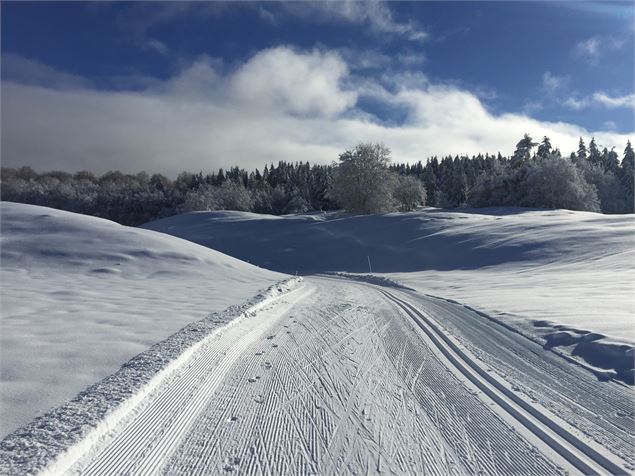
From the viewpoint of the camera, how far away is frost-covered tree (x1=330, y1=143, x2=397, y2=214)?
58.0m

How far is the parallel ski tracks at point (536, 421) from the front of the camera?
12.7 ft

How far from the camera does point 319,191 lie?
365ft

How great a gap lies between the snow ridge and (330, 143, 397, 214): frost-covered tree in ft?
170

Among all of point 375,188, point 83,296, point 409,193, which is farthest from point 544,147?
point 83,296

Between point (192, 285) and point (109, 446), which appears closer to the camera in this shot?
point (109, 446)

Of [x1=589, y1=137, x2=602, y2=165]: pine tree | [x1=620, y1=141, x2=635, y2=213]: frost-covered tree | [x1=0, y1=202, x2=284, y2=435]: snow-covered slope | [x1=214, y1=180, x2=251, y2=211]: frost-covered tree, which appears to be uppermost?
[x1=589, y1=137, x2=602, y2=165]: pine tree

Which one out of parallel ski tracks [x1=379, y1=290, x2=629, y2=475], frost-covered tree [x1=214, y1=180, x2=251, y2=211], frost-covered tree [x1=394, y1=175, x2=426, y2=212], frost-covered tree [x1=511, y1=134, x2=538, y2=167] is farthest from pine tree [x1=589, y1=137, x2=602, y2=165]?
parallel ski tracks [x1=379, y1=290, x2=629, y2=475]

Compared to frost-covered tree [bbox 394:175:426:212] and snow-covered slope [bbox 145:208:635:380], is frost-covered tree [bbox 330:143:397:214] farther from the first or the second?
frost-covered tree [bbox 394:175:426:212]

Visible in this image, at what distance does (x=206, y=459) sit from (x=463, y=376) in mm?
3759

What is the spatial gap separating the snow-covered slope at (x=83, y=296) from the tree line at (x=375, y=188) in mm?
21296

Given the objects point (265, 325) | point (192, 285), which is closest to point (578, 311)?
point (265, 325)

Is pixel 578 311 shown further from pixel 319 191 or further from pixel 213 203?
pixel 319 191

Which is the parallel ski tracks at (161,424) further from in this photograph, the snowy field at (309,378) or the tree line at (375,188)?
the tree line at (375,188)

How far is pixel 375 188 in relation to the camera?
5822cm
